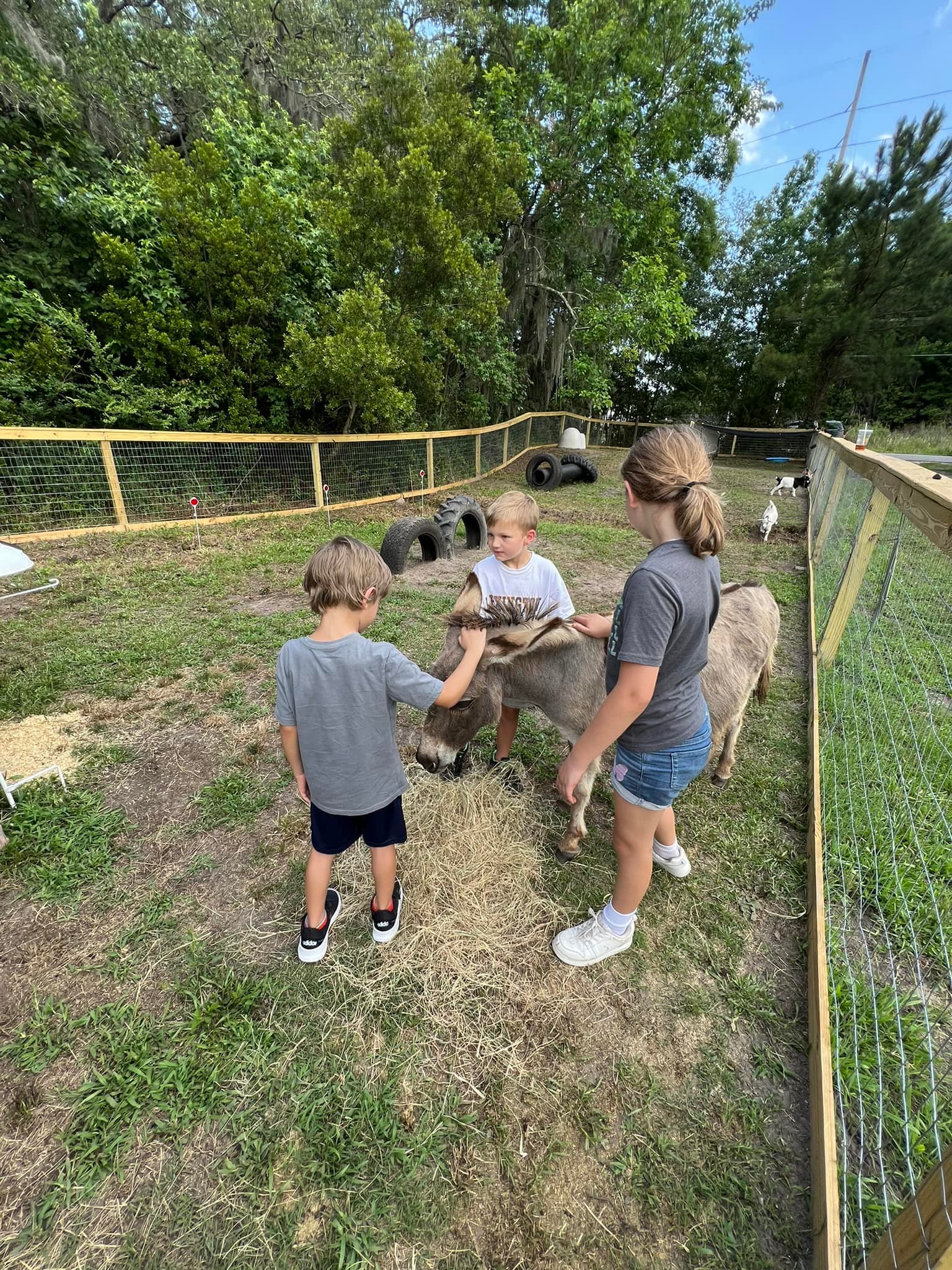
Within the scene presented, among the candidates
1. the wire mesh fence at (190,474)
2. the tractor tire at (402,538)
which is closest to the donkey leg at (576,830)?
the tractor tire at (402,538)

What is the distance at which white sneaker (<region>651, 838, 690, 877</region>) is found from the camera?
2.62 m

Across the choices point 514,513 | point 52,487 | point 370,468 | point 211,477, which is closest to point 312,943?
point 514,513

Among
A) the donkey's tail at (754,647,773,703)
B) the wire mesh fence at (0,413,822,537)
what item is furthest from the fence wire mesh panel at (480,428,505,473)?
the donkey's tail at (754,647,773,703)

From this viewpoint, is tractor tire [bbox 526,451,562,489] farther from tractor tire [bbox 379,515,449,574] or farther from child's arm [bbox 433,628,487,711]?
child's arm [bbox 433,628,487,711]

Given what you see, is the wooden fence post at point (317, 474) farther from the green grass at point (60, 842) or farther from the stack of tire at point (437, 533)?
the green grass at point (60, 842)

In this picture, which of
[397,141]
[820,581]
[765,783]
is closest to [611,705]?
[765,783]

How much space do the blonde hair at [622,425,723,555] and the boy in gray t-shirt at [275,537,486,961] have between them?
2.73ft

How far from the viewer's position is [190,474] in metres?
7.94

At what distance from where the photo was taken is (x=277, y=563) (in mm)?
7070

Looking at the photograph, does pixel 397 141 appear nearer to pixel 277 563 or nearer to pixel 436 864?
pixel 277 563

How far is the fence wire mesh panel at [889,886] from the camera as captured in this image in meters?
1.51

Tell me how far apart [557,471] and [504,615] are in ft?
37.4

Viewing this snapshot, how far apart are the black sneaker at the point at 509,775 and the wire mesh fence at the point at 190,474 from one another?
7007mm

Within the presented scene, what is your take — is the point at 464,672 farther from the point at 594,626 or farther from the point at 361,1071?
the point at 361,1071
